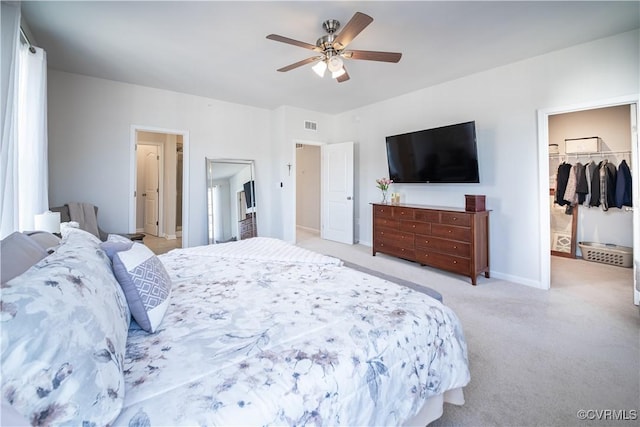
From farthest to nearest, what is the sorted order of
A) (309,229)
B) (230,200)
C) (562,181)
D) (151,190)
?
(309,229) < (151,190) < (230,200) < (562,181)

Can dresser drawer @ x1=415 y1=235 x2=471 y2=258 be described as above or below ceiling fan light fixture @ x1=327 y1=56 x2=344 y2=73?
below

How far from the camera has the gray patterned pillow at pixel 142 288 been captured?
110 cm

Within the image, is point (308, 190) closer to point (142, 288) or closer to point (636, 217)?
point (636, 217)

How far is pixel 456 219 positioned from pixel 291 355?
122 inches

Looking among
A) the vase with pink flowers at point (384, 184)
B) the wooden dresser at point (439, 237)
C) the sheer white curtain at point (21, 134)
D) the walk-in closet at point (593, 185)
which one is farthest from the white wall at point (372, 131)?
the walk-in closet at point (593, 185)

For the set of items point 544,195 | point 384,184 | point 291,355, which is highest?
point 384,184

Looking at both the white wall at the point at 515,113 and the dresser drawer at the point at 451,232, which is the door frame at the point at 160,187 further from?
the dresser drawer at the point at 451,232

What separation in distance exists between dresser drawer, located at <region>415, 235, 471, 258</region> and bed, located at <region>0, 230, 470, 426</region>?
Result: 7.34 feet

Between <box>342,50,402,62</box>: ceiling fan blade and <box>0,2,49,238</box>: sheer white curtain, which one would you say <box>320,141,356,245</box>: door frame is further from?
<box>0,2,49,238</box>: sheer white curtain

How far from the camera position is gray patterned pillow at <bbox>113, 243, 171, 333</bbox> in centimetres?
110

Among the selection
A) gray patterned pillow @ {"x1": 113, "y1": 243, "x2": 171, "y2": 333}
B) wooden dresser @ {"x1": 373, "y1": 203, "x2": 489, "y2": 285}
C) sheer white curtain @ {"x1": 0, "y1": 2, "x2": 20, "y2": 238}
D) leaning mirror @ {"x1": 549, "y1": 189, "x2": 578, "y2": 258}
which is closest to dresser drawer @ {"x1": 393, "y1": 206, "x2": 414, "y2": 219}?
wooden dresser @ {"x1": 373, "y1": 203, "x2": 489, "y2": 285}

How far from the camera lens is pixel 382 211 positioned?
4.43m

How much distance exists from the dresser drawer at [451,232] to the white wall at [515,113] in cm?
55

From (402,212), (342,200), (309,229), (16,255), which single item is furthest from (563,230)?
(16,255)
